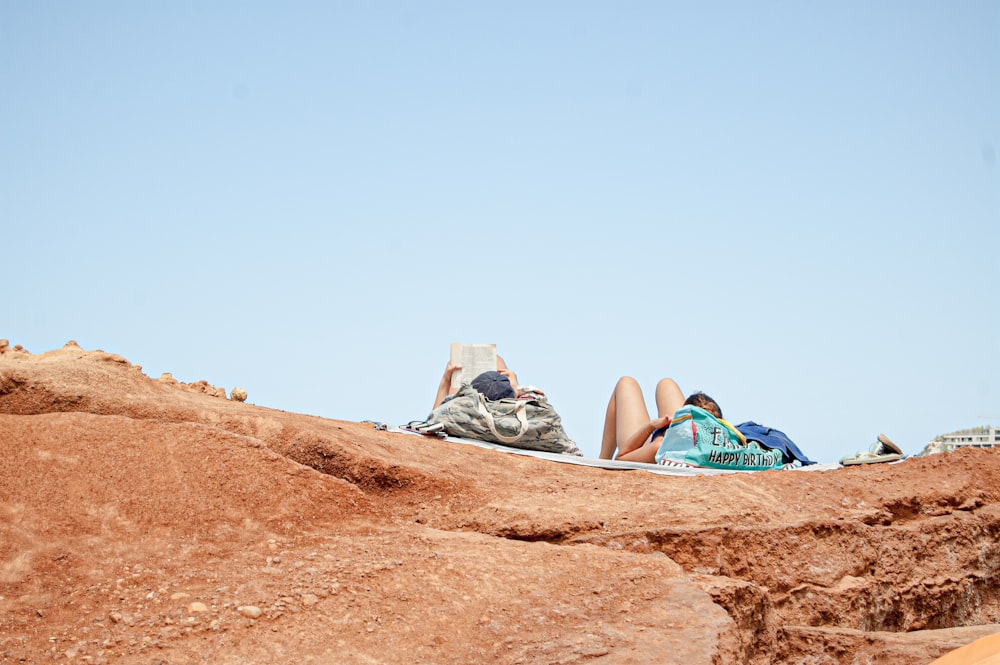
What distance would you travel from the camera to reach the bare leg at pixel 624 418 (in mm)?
9438

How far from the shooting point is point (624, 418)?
962 centimetres

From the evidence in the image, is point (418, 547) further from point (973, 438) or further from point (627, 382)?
point (973, 438)

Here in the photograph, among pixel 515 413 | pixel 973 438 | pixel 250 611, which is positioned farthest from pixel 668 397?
pixel 250 611

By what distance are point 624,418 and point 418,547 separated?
4.70m

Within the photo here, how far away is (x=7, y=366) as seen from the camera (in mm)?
6543

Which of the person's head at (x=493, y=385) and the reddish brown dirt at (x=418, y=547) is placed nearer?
the reddish brown dirt at (x=418, y=547)

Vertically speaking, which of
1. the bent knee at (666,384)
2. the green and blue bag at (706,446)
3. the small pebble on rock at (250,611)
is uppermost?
the bent knee at (666,384)

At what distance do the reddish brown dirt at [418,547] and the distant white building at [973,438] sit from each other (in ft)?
1.92

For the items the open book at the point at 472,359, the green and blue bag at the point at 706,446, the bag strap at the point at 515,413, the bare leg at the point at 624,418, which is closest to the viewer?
the green and blue bag at the point at 706,446

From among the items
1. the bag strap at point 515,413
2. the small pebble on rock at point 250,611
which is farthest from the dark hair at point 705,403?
the small pebble on rock at point 250,611

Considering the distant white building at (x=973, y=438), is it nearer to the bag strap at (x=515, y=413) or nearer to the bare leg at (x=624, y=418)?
the bare leg at (x=624, y=418)

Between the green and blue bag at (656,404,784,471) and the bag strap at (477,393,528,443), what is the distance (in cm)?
117

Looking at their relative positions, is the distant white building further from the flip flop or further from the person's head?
the person's head

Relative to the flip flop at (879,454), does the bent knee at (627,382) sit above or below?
above
